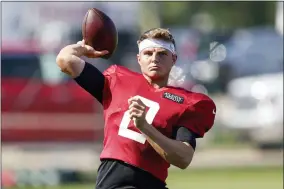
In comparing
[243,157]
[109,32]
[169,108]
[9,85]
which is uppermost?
[9,85]

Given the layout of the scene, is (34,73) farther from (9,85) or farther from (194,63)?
(194,63)

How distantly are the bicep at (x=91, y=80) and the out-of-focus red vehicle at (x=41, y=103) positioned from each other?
11.1 meters

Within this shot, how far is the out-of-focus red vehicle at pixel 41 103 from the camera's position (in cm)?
1756

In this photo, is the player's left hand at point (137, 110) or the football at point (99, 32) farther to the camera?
the football at point (99, 32)

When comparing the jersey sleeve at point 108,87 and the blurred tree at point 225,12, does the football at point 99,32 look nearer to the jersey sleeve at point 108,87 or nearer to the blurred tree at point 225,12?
the jersey sleeve at point 108,87

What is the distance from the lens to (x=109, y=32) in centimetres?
650

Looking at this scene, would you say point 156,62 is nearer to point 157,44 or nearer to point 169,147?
point 157,44

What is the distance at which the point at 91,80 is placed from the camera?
20.6 ft

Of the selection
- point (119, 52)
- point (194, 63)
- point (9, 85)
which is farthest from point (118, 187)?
point (119, 52)

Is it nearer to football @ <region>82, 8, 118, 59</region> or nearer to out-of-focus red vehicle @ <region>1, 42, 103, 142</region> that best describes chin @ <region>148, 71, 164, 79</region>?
football @ <region>82, 8, 118, 59</region>

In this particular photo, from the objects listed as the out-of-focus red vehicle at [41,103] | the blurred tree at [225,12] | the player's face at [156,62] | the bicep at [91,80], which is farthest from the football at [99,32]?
the blurred tree at [225,12]

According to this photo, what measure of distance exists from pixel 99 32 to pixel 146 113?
2.21 ft

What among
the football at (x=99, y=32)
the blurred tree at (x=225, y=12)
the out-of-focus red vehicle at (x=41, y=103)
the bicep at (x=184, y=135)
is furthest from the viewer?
the blurred tree at (x=225, y=12)

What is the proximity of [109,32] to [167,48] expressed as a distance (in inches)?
17.3
